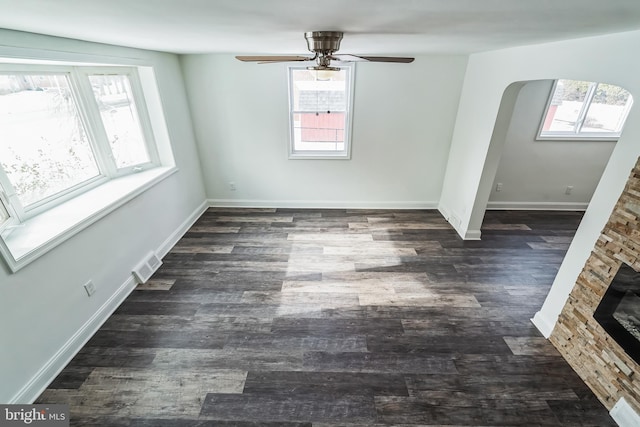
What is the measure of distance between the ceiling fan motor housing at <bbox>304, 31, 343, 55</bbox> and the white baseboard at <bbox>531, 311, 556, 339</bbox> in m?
2.72

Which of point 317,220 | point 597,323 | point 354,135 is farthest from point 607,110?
point 317,220

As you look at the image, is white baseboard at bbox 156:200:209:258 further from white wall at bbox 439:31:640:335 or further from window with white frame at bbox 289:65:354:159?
white wall at bbox 439:31:640:335

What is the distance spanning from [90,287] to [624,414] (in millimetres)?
3812

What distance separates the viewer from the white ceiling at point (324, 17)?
1109mm

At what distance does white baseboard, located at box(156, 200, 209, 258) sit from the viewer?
10.8 feet

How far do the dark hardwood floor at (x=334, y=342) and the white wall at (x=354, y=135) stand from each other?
1070 millimetres

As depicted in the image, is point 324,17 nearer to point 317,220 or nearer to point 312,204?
point 317,220

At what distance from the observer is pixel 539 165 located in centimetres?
411

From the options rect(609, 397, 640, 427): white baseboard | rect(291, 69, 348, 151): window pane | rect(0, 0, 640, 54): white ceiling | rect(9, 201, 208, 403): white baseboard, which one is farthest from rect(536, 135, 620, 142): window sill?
rect(9, 201, 208, 403): white baseboard

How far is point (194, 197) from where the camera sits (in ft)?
13.5

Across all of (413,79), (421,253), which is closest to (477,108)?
(413,79)

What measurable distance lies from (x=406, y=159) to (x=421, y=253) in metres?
1.53

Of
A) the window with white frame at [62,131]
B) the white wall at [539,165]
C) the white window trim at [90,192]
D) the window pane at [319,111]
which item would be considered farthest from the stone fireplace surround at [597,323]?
the window with white frame at [62,131]

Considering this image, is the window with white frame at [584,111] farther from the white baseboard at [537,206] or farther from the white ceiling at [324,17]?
the white ceiling at [324,17]
